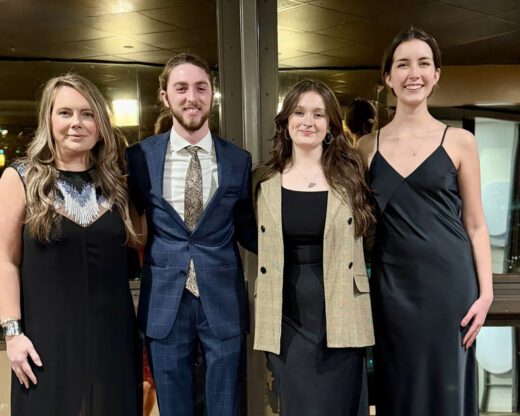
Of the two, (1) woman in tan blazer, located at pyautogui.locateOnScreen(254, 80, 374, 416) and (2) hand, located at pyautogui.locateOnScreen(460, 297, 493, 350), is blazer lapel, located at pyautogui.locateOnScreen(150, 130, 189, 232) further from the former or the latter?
(2) hand, located at pyautogui.locateOnScreen(460, 297, 493, 350)

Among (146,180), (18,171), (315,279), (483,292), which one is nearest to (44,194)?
(18,171)

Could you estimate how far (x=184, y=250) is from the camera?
2.17 metres

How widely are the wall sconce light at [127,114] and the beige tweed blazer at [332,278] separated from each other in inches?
44.0

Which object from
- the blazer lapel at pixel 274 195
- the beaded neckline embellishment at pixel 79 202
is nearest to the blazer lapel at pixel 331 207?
the blazer lapel at pixel 274 195

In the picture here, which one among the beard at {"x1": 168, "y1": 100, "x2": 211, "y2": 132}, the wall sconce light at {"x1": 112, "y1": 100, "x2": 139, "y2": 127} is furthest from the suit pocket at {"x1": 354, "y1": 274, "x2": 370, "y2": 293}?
the wall sconce light at {"x1": 112, "y1": 100, "x2": 139, "y2": 127}

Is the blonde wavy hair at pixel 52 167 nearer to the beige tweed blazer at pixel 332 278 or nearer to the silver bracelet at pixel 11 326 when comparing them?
the silver bracelet at pixel 11 326

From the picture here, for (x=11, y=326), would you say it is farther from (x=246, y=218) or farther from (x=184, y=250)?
(x=246, y=218)

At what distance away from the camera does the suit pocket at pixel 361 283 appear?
2184mm

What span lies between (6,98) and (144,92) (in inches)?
31.4

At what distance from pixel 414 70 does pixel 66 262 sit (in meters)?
1.66

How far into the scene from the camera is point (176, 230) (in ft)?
7.14

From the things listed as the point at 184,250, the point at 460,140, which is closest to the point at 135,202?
the point at 184,250

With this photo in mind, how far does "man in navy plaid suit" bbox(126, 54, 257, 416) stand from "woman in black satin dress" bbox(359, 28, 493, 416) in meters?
0.66

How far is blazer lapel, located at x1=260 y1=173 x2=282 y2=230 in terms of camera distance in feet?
7.17
